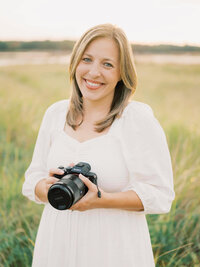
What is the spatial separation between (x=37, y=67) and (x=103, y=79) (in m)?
11.1

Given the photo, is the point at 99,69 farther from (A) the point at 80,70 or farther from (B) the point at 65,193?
(B) the point at 65,193

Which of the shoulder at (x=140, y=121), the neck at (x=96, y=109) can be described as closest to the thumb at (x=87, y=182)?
the shoulder at (x=140, y=121)

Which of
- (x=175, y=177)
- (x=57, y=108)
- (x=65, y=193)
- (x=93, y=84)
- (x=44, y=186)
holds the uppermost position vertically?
(x=93, y=84)

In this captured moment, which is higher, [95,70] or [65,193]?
[95,70]

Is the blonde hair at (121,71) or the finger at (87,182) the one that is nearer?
the finger at (87,182)

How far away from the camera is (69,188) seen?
49.4 inches

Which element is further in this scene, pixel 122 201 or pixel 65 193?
pixel 122 201

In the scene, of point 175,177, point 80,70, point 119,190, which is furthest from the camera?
point 175,177

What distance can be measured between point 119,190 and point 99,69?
2.06 ft

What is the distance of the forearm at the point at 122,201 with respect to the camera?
1384mm

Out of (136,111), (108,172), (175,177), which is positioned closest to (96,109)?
(136,111)

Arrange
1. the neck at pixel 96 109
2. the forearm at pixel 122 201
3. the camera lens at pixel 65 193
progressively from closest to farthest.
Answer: the camera lens at pixel 65 193 → the forearm at pixel 122 201 → the neck at pixel 96 109

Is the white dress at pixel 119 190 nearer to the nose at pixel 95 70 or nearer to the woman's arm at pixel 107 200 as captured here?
the woman's arm at pixel 107 200

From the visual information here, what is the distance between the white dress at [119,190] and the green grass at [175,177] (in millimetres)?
555
